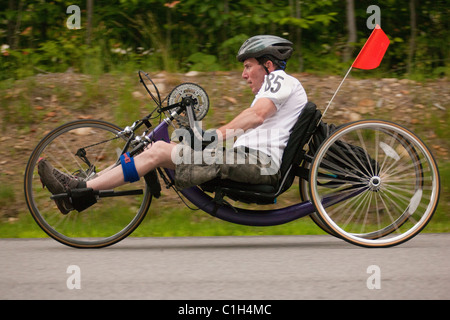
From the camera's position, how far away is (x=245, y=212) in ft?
16.1

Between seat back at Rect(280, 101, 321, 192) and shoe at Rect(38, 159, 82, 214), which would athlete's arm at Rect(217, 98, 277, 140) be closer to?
seat back at Rect(280, 101, 321, 192)

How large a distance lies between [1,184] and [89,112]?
1.52 meters

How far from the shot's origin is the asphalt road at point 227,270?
3.73 meters

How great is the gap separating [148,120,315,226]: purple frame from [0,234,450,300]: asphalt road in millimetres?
203

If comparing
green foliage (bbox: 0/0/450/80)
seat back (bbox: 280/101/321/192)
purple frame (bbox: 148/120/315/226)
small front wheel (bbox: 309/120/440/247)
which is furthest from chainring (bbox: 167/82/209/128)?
green foliage (bbox: 0/0/450/80)

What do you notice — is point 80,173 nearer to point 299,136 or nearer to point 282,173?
point 282,173

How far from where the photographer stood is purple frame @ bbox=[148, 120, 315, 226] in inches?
192

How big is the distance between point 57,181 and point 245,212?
127 cm

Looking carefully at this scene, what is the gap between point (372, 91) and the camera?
8281 millimetres

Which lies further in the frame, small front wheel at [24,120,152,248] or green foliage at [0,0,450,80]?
green foliage at [0,0,450,80]

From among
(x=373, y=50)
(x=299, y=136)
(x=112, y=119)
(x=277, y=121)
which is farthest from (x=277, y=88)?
(x=112, y=119)

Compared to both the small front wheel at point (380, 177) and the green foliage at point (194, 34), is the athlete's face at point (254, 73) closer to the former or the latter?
the small front wheel at point (380, 177)

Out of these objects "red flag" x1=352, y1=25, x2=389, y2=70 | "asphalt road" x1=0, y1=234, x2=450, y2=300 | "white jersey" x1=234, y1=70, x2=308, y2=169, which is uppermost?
"red flag" x1=352, y1=25, x2=389, y2=70
